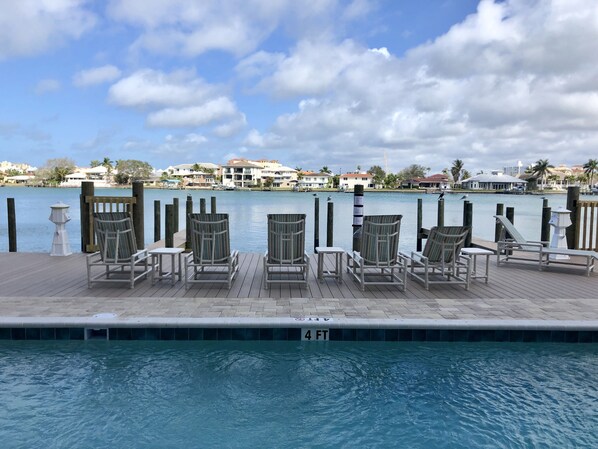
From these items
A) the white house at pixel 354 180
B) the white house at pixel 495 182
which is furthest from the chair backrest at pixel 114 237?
the white house at pixel 495 182

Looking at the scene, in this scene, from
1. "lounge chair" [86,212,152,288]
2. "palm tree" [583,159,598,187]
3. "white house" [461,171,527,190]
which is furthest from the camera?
"white house" [461,171,527,190]

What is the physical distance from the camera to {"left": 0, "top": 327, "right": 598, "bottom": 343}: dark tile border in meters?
4.52

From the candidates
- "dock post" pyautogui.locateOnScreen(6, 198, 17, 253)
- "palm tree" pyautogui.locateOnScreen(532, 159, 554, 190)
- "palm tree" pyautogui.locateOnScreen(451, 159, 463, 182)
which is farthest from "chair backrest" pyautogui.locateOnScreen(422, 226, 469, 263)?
"palm tree" pyautogui.locateOnScreen(451, 159, 463, 182)

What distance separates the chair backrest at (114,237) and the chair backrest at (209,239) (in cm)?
92

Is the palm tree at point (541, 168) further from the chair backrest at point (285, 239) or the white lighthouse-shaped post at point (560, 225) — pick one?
the chair backrest at point (285, 239)

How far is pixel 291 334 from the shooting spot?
459 cm

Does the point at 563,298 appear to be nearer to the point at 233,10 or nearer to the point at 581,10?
the point at 581,10

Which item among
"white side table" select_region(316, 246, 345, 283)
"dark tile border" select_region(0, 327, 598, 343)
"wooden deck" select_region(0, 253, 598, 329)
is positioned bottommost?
"dark tile border" select_region(0, 327, 598, 343)

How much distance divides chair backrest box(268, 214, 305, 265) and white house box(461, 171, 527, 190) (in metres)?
96.1

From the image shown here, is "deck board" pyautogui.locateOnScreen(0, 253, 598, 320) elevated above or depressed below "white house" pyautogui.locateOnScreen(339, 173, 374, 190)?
below

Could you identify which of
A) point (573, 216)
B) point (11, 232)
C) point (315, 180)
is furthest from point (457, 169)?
point (11, 232)

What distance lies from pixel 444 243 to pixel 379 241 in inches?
37.3

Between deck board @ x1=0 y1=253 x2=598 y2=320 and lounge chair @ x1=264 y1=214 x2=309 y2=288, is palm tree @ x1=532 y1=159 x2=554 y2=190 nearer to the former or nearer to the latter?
deck board @ x1=0 y1=253 x2=598 y2=320

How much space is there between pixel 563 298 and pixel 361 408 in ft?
12.3
